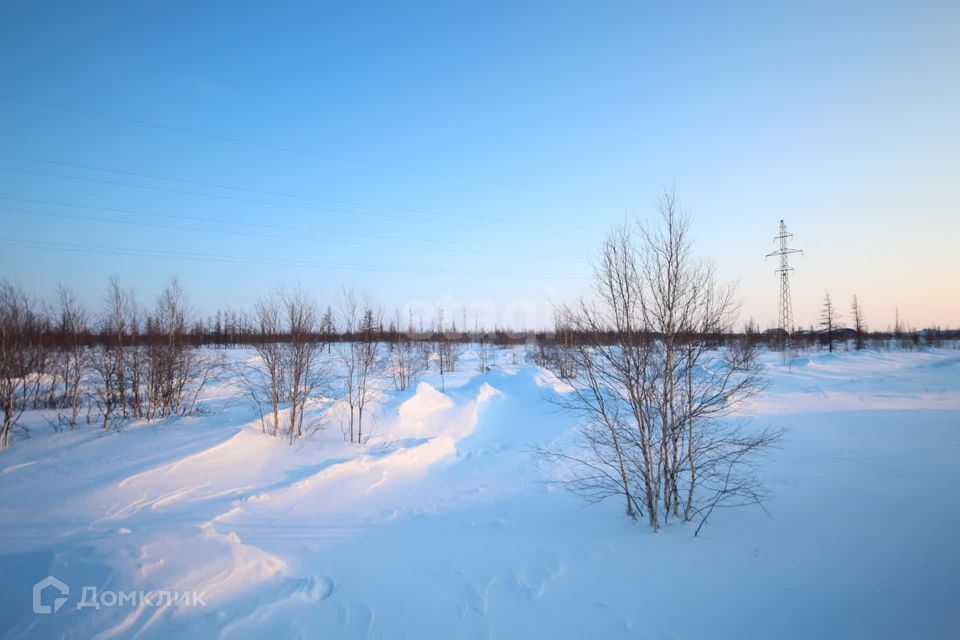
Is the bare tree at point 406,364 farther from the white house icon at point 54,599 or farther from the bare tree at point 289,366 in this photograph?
the white house icon at point 54,599

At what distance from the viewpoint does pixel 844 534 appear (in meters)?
4.79

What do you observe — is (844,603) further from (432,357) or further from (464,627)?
(432,357)

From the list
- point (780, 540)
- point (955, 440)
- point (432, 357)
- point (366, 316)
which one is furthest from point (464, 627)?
point (432, 357)

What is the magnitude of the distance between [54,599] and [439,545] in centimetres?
384

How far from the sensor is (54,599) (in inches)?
135

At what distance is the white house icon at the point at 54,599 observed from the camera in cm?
334

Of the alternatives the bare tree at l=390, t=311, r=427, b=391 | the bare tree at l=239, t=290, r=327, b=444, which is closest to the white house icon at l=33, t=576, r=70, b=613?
the bare tree at l=239, t=290, r=327, b=444

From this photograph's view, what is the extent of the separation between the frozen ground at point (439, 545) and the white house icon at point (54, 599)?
72 mm

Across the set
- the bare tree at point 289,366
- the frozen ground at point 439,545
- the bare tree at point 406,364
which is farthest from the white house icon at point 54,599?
the bare tree at point 406,364

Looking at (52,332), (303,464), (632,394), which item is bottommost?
(303,464)

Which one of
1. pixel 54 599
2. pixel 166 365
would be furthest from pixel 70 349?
pixel 54 599

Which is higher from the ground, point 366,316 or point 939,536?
point 366,316

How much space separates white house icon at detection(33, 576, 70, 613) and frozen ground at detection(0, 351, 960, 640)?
0.24 ft

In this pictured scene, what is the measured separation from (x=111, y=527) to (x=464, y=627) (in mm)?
4975
